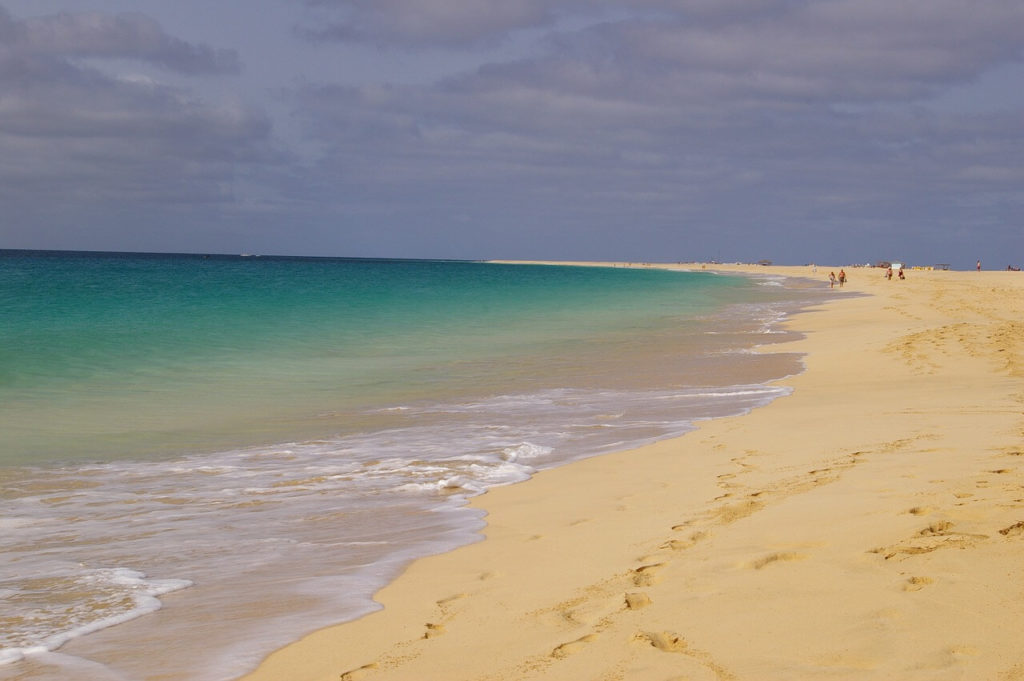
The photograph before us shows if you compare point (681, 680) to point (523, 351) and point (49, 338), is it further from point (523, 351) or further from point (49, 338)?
point (49, 338)

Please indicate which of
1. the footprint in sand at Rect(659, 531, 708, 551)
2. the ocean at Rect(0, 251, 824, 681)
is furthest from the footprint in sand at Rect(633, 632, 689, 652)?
the ocean at Rect(0, 251, 824, 681)

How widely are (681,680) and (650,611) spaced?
2.37 feet

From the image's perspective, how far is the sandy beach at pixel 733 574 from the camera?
3498mm

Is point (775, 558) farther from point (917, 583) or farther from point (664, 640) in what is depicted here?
point (664, 640)

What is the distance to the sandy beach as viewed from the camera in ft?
11.5

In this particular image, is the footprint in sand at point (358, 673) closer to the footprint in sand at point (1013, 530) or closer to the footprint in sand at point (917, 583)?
the footprint in sand at point (917, 583)

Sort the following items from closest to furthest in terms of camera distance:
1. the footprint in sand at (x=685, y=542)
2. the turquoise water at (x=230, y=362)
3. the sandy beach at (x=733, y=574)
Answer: the sandy beach at (x=733, y=574)
the footprint in sand at (x=685, y=542)
the turquoise water at (x=230, y=362)

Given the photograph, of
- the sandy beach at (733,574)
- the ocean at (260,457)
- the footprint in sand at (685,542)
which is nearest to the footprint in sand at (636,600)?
the sandy beach at (733,574)

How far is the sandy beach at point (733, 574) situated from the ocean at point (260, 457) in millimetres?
441

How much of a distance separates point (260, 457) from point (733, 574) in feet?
19.1

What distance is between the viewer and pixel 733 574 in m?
4.41

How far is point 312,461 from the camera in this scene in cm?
852

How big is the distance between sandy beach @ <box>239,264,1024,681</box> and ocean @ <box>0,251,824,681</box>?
17.4 inches

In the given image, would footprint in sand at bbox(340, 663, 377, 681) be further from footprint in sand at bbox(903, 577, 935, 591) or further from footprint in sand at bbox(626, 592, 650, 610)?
footprint in sand at bbox(903, 577, 935, 591)
